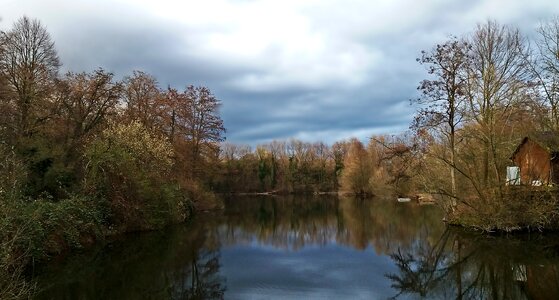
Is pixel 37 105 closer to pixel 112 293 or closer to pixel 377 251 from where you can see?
pixel 112 293

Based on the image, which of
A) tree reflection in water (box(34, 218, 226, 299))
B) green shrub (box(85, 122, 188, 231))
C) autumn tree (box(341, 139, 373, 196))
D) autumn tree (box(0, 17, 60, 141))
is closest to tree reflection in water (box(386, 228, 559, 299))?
tree reflection in water (box(34, 218, 226, 299))

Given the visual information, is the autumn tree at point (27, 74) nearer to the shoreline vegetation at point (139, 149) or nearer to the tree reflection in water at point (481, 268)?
the shoreline vegetation at point (139, 149)

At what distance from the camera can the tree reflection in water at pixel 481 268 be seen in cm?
1114

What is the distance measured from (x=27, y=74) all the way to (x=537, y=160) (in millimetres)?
28832

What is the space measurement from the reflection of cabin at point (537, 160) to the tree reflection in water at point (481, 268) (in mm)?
3452

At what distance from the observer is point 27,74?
25438mm

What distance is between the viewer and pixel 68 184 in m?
20.8

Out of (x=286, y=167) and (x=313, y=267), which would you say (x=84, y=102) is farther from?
(x=286, y=167)

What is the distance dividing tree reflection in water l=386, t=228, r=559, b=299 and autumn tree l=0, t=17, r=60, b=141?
19962mm

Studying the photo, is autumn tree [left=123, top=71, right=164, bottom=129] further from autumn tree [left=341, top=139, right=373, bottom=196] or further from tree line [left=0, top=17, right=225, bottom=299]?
autumn tree [left=341, top=139, right=373, bottom=196]

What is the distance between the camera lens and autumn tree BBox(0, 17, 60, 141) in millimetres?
24109

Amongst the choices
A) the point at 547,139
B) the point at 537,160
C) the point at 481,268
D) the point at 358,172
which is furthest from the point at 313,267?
the point at 358,172

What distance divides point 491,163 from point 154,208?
19.1m

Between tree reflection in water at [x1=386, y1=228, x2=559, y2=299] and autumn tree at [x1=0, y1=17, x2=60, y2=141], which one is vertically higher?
autumn tree at [x1=0, y1=17, x2=60, y2=141]
